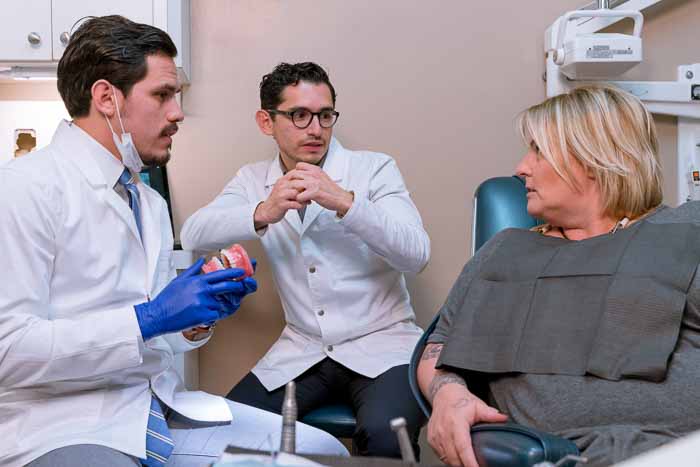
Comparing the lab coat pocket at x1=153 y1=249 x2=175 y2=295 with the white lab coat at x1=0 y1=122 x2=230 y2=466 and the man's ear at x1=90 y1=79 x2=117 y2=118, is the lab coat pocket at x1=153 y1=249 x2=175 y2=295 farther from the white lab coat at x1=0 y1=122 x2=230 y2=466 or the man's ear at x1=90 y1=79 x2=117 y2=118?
the man's ear at x1=90 y1=79 x2=117 y2=118

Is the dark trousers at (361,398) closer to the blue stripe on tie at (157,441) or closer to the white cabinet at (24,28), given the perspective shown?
the blue stripe on tie at (157,441)

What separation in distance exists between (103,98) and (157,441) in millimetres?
674

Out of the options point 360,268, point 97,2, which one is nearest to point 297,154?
point 360,268

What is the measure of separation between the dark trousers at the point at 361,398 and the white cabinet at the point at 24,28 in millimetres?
1134

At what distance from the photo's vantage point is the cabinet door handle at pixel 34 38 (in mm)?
2338

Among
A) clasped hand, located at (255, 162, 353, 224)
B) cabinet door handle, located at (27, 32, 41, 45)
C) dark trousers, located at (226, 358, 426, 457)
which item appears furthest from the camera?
cabinet door handle, located at (27, 32, 41, 45)

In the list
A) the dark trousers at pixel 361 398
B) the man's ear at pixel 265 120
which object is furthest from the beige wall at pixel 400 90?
the dark trousers at pixel 361 398

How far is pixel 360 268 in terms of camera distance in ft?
7.31

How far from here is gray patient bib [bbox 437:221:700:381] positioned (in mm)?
1393

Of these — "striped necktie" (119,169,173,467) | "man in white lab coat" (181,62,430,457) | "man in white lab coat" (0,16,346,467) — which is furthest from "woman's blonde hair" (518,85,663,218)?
"striped necktie" (119,169,173,467)

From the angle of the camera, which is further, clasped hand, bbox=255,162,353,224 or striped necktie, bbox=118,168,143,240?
clasped hand, bbox=255,162,353,224

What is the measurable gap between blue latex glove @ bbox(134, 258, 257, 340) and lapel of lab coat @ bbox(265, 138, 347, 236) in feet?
2.39

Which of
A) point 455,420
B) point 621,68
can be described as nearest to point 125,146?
point 455,420

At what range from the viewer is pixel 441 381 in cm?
153
